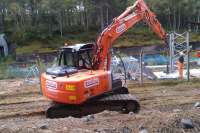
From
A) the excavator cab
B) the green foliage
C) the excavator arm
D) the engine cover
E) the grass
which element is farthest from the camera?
the green foliage

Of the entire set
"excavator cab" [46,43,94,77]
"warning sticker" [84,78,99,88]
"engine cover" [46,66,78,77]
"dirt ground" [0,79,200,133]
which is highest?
"excavator cab" [46,43,94,77]

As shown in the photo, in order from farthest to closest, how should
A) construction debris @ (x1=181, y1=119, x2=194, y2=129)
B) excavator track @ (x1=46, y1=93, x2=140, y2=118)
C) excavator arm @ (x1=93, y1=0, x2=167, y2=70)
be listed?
excavator arm @ (x1=93, y1=0, x2=167, y2=70) → excavator track @ (x1=46, y1=93, x2=140, y2=118) → construction debris @ (x1=181, y1=119, x2=194, y2=129)

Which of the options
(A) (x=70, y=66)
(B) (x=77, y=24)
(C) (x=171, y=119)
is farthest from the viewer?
(B) (x=77, y=24)

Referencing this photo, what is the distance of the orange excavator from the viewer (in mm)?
11703

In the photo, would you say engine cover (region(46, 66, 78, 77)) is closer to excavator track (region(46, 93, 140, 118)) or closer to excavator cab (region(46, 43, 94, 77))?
excavator cab (region(46, 43, 94, 77))

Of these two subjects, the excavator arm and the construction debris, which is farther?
the excavator arm

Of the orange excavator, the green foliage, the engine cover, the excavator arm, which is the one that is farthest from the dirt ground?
the green foliage

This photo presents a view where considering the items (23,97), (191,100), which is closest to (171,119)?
(191,100)

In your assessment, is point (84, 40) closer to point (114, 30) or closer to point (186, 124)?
point (114, 30)

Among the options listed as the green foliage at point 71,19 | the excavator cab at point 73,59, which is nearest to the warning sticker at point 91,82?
the excavator cab at point 73,59

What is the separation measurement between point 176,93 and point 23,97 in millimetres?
5844

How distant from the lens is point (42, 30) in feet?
140

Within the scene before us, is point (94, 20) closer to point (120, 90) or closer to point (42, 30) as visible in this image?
point (42, 30)

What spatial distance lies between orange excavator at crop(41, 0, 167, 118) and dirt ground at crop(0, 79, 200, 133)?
67 cm
